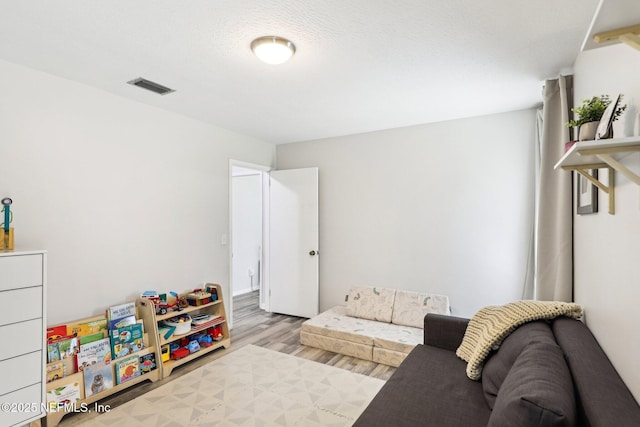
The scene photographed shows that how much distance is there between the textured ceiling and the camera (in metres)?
1.72

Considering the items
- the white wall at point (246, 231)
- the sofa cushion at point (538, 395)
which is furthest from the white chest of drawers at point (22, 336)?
the white wall at point (246, 231)

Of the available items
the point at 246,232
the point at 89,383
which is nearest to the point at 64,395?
the point at 89,383

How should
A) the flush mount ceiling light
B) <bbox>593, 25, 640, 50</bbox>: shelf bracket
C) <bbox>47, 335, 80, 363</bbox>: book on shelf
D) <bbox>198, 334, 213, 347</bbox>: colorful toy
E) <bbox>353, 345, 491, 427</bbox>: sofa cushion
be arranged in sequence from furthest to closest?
1. <bbox>198, 334, 213, 347</bbox>: colorful toy
2. <bbox>47, 335, 80, 363</bbox>: book on shelf
3. the flush mount ceiling light
4. <bbox>353, 345, 491, 427</bbox>: sofa cushion
5. <bbox>593, 25, 640, 50</bbox>: shelf bracket

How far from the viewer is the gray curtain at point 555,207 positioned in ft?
7.73

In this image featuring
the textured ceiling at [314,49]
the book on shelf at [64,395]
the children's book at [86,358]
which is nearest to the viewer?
the textured ceiling at [314,49]

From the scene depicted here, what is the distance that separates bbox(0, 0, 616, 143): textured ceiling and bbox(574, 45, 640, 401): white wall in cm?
50

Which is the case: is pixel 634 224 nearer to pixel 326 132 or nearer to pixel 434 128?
pixel 434 128

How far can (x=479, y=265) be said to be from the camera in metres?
3.48

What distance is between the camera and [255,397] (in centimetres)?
254

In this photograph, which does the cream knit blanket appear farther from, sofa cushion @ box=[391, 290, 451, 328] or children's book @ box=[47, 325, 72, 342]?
children's book @ box=[47, 325, 72, 342]

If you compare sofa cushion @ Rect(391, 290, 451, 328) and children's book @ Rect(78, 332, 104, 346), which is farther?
sofa cushion @ Rect(391, 290, 451, 328)

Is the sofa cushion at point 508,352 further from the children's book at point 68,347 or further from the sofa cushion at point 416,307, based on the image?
the children's book at point 68,347

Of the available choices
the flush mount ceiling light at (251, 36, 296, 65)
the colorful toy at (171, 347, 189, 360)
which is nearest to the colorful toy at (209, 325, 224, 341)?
the colorful toy at (171, 347, 189, 360)

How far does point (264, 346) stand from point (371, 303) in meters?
1.32
